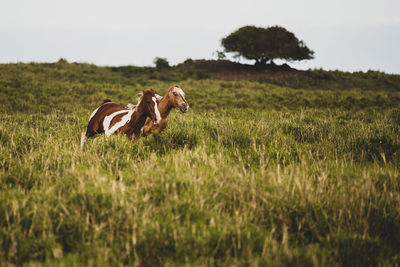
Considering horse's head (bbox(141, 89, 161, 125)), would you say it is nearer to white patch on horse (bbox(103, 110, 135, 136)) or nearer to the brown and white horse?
the brown and white horse

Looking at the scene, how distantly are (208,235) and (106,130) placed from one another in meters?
Answer: 4.43

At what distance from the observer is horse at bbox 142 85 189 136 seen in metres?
5.90

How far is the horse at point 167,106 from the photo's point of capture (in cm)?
590

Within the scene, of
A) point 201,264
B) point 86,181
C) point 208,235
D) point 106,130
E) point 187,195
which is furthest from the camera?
point 106,130

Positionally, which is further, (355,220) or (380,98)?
(380,98)

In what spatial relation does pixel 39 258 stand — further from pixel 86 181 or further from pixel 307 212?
pixel 307 212

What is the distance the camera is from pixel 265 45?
123ft

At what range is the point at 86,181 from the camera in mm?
2756

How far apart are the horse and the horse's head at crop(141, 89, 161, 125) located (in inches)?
24.6

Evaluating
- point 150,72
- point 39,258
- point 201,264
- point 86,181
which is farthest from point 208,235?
point 150,72

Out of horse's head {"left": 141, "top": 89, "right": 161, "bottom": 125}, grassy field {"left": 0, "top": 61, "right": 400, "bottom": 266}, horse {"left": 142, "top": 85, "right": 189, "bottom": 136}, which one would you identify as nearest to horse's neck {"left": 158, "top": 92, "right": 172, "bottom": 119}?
horse {"left": 142, "top": 85, "right": 189, "bottom": 136}

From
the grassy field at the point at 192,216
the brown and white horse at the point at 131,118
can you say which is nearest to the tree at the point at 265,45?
the brown and white horse at the point at 131,118

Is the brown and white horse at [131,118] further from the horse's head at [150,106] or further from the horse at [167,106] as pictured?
the horse at [167,106]

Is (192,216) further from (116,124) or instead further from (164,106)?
(164,106)
